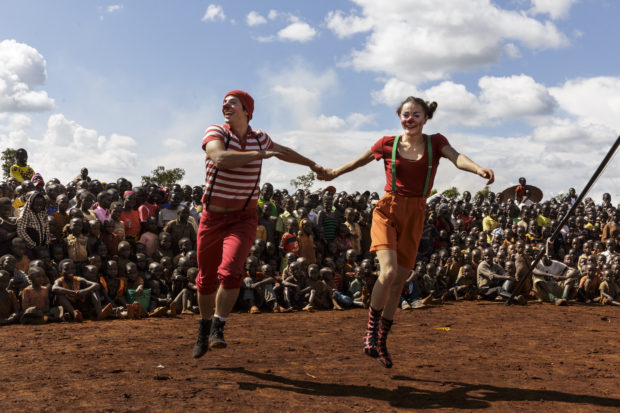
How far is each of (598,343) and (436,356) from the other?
244 centimetres

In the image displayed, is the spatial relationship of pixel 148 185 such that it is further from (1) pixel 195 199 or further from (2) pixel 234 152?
(2) pixel 234 152

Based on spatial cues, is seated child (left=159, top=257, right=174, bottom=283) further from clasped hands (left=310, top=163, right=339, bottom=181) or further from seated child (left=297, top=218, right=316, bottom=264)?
clasped hands (left=310, top=163, right=339, bottom=181)

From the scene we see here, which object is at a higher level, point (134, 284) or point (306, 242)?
point (306, 242)

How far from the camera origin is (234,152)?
424cm

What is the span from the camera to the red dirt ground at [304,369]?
382cm

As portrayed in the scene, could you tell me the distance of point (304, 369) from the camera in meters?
4.79

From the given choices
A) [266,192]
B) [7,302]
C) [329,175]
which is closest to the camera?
[329,175]

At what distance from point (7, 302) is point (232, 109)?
5047mm

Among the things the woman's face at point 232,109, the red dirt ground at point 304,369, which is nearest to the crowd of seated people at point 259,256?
the red dirt ground at point 304,369

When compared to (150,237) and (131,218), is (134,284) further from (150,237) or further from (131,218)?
(131,218)

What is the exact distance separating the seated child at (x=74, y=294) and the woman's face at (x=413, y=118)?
5338mm

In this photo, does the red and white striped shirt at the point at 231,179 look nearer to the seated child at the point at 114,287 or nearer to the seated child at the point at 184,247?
the seated child at the point at 114,287

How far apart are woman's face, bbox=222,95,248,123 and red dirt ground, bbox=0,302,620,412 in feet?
6.54

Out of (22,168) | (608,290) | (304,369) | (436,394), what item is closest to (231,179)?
(304,369)
